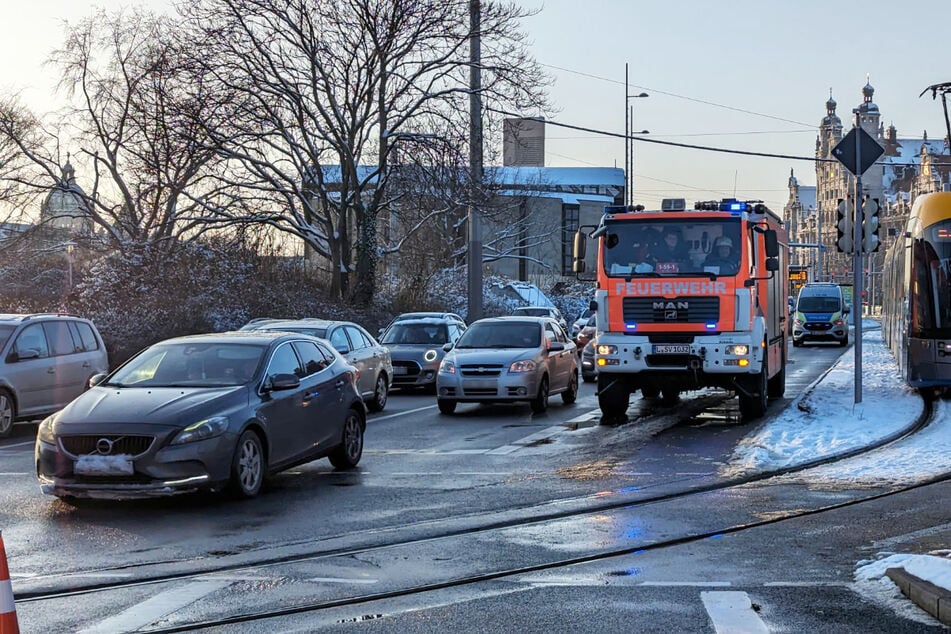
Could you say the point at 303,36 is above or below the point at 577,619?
above

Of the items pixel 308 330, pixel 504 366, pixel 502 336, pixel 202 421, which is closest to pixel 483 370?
pixel 504 366

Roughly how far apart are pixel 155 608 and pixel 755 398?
40.0 feet

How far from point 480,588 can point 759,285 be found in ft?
37.4

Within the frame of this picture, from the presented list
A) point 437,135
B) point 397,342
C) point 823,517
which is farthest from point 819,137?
point 823,517

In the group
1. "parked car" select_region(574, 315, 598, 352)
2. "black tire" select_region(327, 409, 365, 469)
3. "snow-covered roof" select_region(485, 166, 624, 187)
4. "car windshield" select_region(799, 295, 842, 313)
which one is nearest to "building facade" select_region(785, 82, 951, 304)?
"snow-covered roof" select_region(485, 166, 624, 187)

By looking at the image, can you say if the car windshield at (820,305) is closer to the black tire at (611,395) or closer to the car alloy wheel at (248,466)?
the black tire at (611,395)

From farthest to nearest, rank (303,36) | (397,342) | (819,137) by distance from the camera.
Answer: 1. (819,137)
2. (303,36)
3. (397,342)

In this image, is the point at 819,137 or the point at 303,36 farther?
the point at 819,137

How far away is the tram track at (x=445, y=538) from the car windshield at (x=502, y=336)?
8.33 metres

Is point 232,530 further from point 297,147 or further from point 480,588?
point 297,147

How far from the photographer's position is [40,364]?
17.1m

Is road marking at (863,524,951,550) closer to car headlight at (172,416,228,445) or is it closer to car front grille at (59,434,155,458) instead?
car headlight at (172,416,228,445)

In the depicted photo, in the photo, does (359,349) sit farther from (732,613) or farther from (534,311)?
(534,311)

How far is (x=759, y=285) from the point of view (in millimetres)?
17609
